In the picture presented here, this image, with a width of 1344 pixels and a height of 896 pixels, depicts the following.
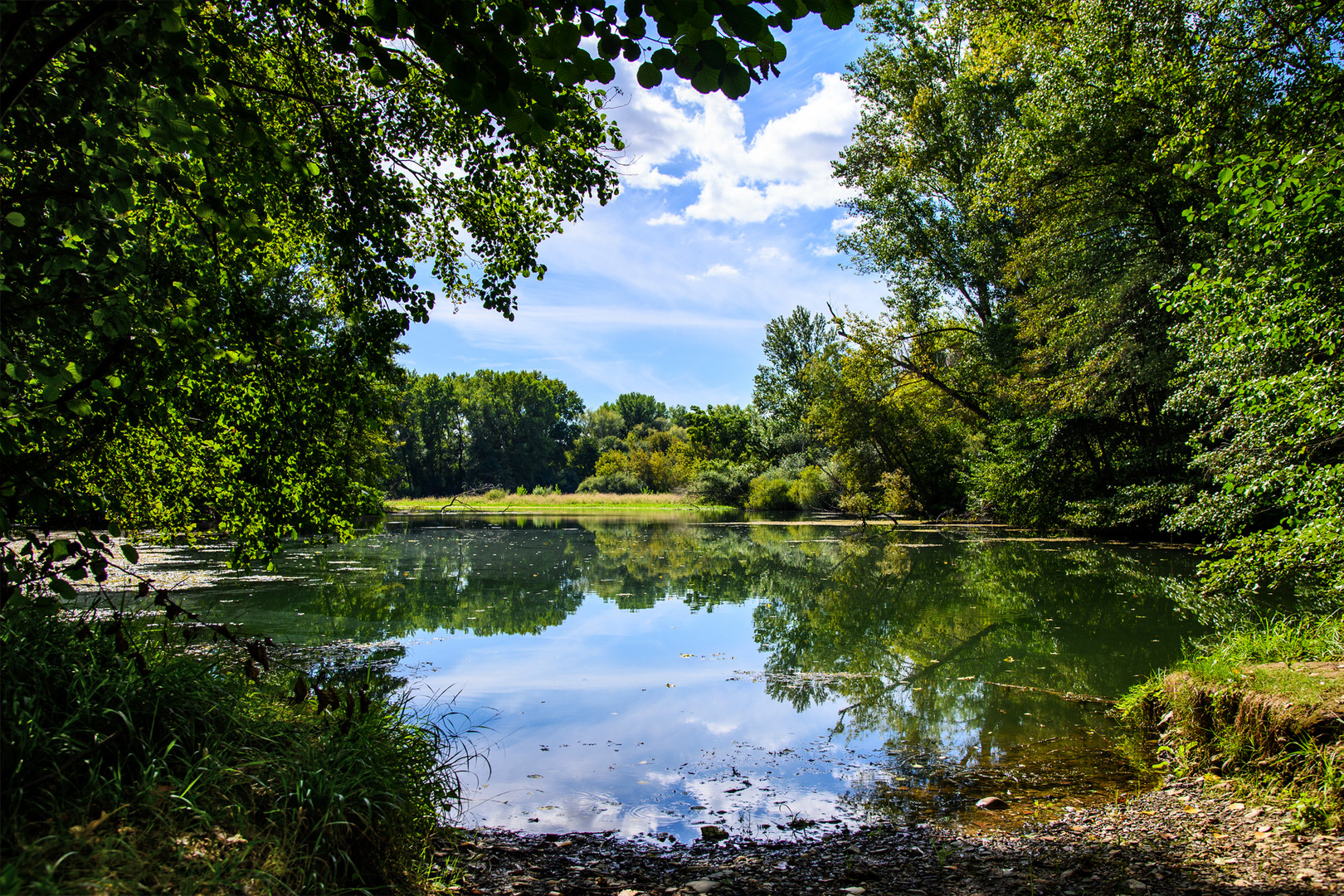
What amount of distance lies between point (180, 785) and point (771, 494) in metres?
38.7

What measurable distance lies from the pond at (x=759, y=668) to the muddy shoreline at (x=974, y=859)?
1.15 ft

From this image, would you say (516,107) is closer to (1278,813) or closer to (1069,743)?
(1278,813)

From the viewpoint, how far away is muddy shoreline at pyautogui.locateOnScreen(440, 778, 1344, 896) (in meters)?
3.15

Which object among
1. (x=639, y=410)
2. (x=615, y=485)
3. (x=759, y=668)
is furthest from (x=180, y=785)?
(x=639, y=410)

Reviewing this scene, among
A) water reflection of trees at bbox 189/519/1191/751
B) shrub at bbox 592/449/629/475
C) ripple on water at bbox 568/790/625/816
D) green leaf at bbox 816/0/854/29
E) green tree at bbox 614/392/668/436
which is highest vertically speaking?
green tree at bbox 614/392/668/436

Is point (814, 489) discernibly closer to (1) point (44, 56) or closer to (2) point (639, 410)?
(1) point (44, 56)

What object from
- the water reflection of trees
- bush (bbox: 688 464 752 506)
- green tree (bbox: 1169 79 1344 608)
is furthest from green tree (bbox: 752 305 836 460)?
green tree (bbox: 1169 79 1344 608)

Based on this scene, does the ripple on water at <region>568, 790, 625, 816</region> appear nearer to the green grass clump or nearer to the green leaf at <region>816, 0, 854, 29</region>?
the green grass clump

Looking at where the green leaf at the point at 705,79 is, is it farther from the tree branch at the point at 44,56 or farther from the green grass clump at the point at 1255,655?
the green grass clump at the point at 1255,655

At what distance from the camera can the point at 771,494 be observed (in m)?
40.5

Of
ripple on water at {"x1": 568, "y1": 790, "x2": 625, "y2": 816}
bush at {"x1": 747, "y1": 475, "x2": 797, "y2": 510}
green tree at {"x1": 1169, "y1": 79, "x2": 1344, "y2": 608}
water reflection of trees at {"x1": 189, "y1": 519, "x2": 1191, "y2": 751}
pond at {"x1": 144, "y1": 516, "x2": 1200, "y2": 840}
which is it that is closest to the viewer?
ripple on water at {"x1": 568, "y1": 790, "x2": 625, "y2": 816}

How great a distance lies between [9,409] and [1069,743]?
23.2ft

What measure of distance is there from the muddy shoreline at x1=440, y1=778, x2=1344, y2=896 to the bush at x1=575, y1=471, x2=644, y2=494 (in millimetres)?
56406

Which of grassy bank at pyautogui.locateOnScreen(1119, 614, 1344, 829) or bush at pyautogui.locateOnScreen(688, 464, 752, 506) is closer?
grassy bank at pyautogui.locateOnScreen(1119, 614, 1344, 829)
